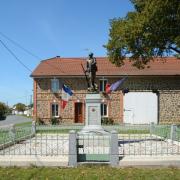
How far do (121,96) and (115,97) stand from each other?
652mm

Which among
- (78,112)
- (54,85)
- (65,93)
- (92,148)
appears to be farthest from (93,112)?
(54,85)

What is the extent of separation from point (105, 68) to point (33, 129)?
80.9 feet

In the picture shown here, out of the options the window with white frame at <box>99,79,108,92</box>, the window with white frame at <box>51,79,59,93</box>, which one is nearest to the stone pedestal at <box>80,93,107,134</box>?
the window with white frame at <box>99,79,108,92</box>

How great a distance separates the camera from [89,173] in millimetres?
10875

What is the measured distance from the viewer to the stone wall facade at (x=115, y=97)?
4578cm

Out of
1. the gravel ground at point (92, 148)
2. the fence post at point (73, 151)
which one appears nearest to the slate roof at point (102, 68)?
the gravel ground at point (92, 148)

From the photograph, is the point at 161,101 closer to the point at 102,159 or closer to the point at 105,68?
the point at 105,68

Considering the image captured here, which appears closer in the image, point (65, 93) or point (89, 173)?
point (89, 173)

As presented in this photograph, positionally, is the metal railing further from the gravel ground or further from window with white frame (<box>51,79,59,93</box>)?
window with white frame (<box>51,79,59,93</box>)

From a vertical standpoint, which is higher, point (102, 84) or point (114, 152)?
point (102, 84)

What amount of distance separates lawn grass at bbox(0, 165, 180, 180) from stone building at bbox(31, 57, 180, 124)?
34297 millimetres

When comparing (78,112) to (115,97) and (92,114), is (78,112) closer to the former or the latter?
(115,97)

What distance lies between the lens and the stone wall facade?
150 feet

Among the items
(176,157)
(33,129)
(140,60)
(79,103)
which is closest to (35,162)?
(176,157)
